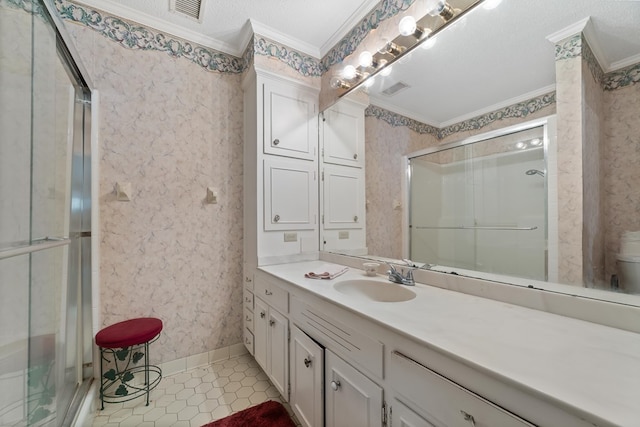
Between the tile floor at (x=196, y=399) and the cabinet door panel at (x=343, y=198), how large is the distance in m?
1.18

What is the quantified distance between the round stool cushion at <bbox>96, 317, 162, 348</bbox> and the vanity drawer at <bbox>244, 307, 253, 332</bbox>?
0.56 metres

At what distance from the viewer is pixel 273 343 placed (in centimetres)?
149

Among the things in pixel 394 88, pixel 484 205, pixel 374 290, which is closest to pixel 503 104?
pixel 484 205

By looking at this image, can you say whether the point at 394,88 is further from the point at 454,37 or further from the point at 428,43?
the point at 454,37

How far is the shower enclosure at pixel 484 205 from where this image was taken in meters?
0.93

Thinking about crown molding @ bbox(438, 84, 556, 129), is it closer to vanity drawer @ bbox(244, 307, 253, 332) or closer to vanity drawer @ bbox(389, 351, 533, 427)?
vanity drawer @ bbox(389, 351, 533, 427)

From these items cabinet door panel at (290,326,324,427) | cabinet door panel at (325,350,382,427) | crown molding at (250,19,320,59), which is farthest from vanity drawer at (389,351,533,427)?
crown molding at (250,19,320,59)

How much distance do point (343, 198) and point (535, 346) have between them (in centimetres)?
137

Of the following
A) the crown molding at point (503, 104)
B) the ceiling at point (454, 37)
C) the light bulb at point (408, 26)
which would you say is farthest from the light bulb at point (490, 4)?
the crown molding at point (503, 104)

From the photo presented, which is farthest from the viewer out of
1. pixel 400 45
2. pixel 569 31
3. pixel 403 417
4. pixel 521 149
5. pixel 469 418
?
pixel 400 45

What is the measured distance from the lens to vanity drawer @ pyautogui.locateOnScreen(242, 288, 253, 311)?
1.85 meters

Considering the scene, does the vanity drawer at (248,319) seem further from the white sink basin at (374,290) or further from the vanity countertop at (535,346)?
the vanity countertop at (535,346)

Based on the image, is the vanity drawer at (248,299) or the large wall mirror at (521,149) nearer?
the large wall mirror at (521,149)

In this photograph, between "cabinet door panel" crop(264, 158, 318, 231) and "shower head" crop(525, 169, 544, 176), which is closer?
"shower head" crop(525, 169, 544, 176)
